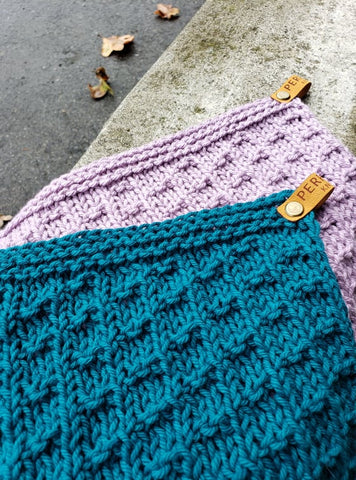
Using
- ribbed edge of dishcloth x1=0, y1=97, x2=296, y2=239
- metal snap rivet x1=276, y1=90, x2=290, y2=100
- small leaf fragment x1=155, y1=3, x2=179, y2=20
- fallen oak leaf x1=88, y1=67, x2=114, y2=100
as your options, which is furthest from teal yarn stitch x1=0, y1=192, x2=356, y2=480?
small leaf fragment x1=155, y1=3, x2=179, y2=20

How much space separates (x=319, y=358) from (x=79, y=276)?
0.46m

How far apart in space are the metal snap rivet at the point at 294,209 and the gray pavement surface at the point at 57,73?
3.51 feet

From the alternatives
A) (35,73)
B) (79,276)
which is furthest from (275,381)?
(35,73)

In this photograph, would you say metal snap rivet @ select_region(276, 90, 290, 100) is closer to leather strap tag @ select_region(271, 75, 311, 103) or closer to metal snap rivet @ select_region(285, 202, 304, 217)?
leather strap tag @ select_region(271, 75, 311, 103)

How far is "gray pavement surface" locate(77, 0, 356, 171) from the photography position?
4.17 ft

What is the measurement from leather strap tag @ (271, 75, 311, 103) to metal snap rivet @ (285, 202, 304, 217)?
365mm

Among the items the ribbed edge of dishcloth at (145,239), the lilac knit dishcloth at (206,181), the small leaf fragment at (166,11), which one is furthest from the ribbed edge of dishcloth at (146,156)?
the small leaf fragment at (166,11)

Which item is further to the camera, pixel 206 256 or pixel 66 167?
pixel 66 167

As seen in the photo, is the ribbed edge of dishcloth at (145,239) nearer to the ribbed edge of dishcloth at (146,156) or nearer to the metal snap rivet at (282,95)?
the ribbed edge of dishcloth at (146,156)

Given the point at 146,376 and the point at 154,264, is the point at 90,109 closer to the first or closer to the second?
the point at 154,264

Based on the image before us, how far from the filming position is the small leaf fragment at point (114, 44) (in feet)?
6.59

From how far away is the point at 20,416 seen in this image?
680 millimetres

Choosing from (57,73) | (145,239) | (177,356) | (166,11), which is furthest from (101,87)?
(177,356)

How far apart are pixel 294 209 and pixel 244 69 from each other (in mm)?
674
